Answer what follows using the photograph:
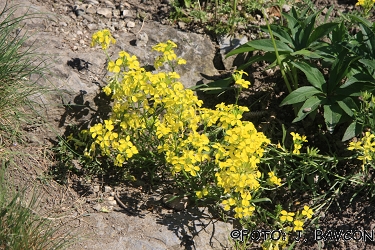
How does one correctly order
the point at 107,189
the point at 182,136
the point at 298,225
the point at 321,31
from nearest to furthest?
1. the point at 298,225
2. the point at 182,136
3. the point at 107,189
4. the point at 321,31

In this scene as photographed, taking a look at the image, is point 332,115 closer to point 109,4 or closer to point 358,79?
point 358,79

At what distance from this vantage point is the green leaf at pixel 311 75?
3.57m

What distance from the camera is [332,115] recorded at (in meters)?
3.46

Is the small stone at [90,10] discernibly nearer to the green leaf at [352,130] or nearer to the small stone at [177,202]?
the small stone at [177,202]

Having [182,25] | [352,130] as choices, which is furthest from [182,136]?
[182,25]

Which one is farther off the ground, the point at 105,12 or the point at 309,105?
the point at 105,12

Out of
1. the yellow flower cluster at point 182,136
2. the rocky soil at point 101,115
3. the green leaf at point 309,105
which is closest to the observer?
the yellow flower cluster at point 182,136

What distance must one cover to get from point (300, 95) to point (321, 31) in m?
0.45

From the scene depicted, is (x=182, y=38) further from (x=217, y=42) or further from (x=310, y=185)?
(x=310, y=185)

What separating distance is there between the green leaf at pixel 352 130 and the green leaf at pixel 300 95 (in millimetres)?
312

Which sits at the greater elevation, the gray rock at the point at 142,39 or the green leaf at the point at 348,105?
the gray rock at the point at 142,39

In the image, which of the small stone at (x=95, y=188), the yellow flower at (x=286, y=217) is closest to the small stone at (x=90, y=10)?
the small stone at (x=95, y=188)

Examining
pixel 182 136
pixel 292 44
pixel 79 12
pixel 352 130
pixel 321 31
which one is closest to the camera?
pixel 182 136

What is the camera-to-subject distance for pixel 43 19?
4164 mm
